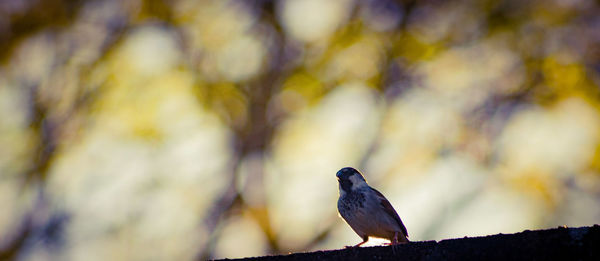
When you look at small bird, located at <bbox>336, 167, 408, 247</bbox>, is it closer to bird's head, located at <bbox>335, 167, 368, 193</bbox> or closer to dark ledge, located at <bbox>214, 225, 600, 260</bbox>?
bird's head, located at <bbox>335, 167, 368, 193</bbox>

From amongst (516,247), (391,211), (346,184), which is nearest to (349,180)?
(346,184)

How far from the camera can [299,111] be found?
26.7 feet

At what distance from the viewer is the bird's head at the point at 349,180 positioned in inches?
184

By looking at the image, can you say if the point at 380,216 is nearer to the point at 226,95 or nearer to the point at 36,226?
the point at 226,95

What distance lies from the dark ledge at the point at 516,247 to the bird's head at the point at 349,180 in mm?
2320

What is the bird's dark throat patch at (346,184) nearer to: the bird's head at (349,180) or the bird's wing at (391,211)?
the bird's head at (349,180)

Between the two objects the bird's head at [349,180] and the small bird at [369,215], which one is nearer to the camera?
the small bird at [369,215]

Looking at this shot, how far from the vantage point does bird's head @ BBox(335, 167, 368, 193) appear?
4671 mm

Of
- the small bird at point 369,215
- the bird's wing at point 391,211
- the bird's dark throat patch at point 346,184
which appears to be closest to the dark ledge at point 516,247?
→ the small bird at point 369,215

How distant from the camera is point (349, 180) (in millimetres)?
4766

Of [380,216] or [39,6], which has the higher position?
[39,6]

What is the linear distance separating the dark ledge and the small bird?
1995 mm

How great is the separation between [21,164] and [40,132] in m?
0.46

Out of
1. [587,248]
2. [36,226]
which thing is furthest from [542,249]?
[36,226]
